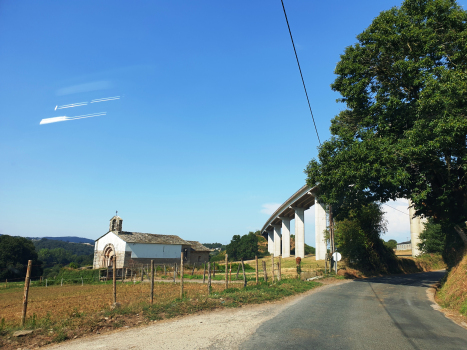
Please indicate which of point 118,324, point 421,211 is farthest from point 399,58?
point 118,324

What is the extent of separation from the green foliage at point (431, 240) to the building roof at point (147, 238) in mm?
45285

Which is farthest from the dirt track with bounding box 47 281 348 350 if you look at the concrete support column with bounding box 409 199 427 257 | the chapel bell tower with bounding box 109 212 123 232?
the concrete support column with bounding box 409 199 427 257

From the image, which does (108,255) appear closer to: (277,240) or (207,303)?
(207,303)

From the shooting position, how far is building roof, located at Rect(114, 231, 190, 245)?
54.9 metres

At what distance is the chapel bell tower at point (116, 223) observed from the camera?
58.2m

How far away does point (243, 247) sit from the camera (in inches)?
4592

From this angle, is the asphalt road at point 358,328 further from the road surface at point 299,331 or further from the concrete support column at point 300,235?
the concrete support column at point 300,235

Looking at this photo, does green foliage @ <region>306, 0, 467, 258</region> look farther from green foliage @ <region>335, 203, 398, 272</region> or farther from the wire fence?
green foliage @ <region>335, 203, 398, 272</region>

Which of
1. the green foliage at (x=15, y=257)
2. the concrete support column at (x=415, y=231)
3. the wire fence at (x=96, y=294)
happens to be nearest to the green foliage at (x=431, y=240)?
the concrete support column at (x=415, y=231)

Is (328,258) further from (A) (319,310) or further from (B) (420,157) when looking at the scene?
(A) (319,310)

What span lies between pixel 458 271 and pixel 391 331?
10575 mm

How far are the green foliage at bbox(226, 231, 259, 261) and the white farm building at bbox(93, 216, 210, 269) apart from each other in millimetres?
55400

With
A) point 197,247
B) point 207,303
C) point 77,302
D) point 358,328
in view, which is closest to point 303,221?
point 197,247

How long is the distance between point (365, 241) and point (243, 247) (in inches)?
3399
